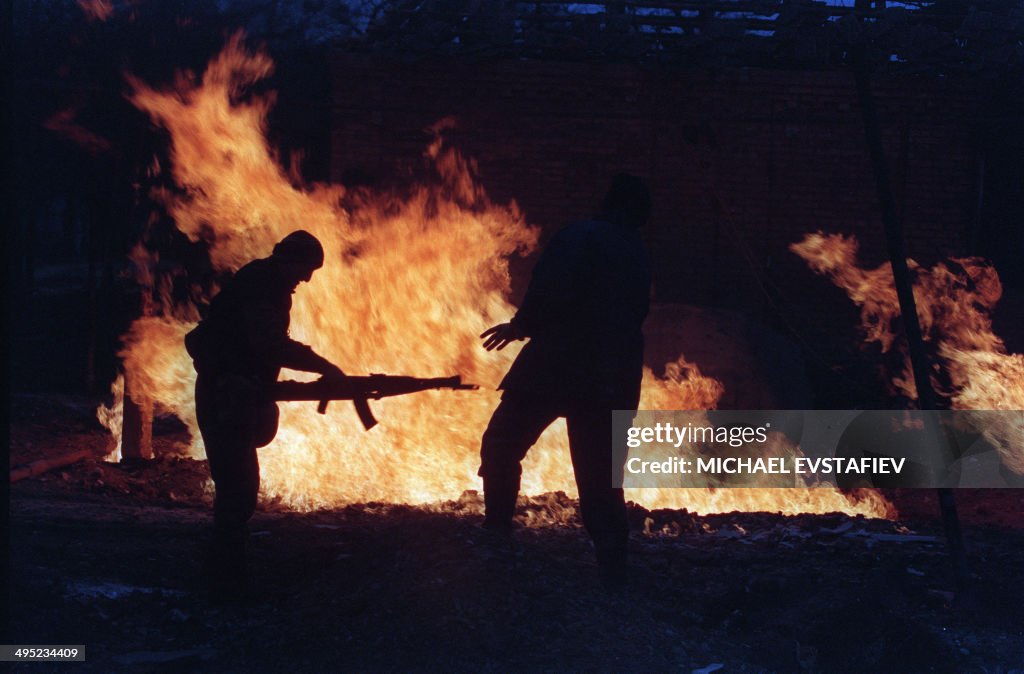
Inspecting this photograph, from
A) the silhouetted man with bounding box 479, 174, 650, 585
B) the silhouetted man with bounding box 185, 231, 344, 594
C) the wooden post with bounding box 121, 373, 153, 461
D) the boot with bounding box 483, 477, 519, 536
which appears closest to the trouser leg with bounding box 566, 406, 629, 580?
the silhouetted man with bounding box 479, 174, 650, 585

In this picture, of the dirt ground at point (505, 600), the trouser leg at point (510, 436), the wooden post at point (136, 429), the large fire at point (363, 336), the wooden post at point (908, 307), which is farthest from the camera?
the wooden post at point (136, 429)

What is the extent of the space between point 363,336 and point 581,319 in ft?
10.9

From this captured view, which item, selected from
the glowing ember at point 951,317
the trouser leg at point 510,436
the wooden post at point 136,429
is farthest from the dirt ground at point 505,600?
the glowing ember at point 951,317

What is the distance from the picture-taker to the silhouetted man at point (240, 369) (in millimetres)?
4312

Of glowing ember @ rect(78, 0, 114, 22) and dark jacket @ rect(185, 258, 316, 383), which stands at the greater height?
glowing ember @ rect(78, 0, 114, 22)

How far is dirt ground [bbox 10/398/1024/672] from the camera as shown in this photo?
3949 mm

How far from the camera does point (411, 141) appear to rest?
1046 cm

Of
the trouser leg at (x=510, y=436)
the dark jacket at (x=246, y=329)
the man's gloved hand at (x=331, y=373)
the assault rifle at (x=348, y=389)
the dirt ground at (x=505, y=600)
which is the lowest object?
the dirt ground at (x=505, y=600)

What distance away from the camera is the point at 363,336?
758 cm

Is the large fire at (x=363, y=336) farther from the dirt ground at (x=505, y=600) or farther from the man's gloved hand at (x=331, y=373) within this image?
the man's gloved hand at (x=331, y=373)

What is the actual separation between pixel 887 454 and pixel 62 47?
10.7 m

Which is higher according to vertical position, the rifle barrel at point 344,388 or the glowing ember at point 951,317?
the glowing ember at point 951,317

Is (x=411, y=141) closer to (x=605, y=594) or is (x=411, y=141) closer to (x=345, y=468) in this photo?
(x=345, y=468)

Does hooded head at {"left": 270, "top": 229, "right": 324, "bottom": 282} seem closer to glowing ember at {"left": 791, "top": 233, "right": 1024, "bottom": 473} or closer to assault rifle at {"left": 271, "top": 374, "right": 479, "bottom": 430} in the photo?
assault rifle at {"left": 271, "top": 374, "right": 479, "bottom": 430}
